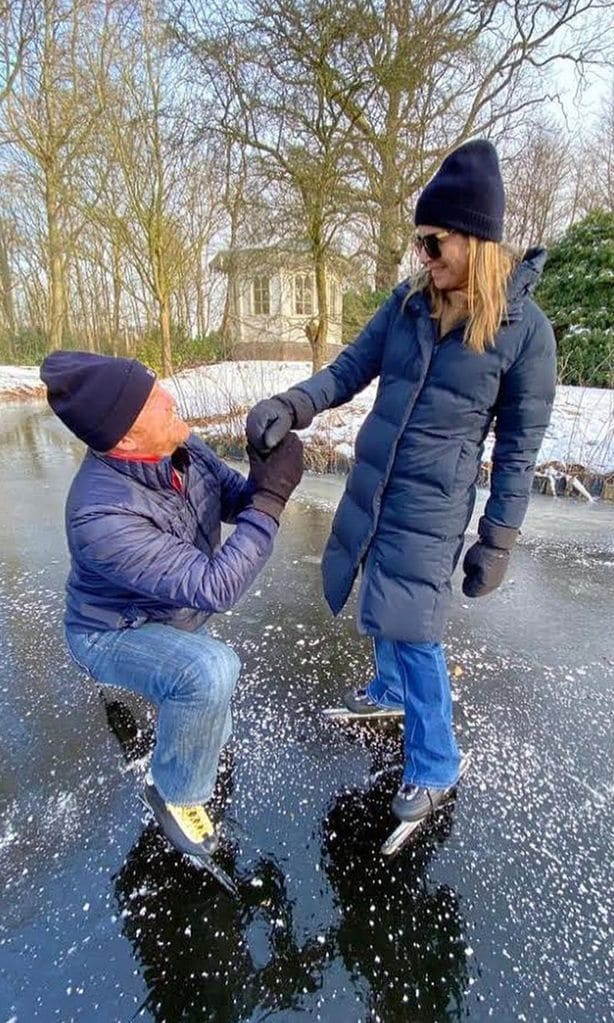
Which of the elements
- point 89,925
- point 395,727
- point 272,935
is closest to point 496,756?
point 395,727

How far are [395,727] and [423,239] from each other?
171 centimetres

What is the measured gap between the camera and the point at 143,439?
1519mm

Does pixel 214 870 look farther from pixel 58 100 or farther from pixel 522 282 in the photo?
pixel 58 100

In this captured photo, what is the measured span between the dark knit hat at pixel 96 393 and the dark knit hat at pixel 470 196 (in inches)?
35.5

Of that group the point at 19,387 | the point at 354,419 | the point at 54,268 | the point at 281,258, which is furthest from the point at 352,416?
the point at 54,268

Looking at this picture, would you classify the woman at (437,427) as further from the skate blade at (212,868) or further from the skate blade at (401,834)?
the skate blade at (212,868)

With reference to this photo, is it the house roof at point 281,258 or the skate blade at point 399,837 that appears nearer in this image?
the skate blade at point 399,837

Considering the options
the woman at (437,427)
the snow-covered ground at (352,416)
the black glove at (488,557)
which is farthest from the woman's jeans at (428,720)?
the snow-covered ground at (352,416)

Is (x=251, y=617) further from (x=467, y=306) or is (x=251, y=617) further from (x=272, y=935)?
(x=467, y=306)

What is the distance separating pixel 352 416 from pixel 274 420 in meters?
6.43

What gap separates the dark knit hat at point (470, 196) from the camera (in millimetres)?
1496

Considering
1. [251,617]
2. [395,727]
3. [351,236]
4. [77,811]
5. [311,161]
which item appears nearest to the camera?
[77,811]

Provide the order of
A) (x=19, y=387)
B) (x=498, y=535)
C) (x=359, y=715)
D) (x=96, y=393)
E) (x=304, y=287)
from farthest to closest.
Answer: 1. (x=19, y=387)
2. (x=304, y=287)
3. (x=359, y=715)
4. (x=498, y=535)
5. (x=96, y=393)

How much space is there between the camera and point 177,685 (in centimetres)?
156
